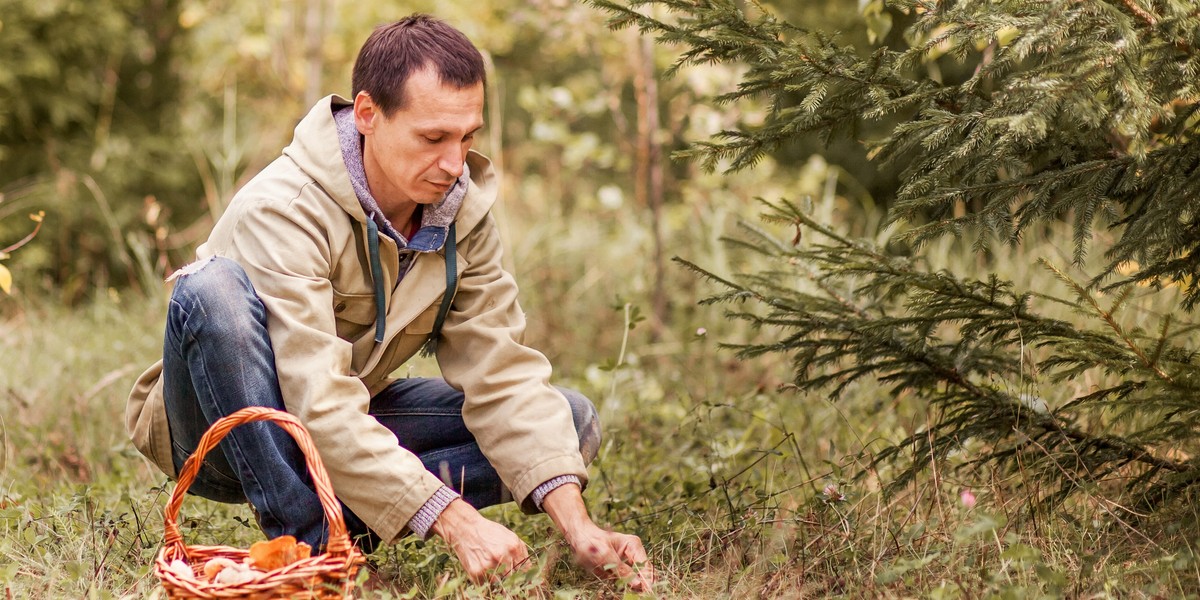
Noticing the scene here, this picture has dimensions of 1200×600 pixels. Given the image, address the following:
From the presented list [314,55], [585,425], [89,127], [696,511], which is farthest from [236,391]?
[89,127]

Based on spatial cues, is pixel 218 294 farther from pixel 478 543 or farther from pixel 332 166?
pixel 478 543

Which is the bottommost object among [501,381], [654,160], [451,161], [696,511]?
[696,511]

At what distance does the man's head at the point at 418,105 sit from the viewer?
6.94 ft

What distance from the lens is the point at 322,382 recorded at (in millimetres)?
1971

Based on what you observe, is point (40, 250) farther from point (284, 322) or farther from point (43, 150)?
point (284, 322)

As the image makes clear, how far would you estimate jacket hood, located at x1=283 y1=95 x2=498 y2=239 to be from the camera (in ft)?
7.04

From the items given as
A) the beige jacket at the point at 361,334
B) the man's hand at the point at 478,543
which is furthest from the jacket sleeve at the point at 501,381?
the man's hand at the point at 478,543

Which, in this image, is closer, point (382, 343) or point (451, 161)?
point (451, 161)

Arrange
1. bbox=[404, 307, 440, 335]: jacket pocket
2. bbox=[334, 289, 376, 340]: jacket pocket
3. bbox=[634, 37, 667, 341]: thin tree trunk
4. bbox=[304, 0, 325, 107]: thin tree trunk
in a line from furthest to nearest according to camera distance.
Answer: bbox=[304, 0, 325, 107]: thin tree trunk → bbox=[634, 37, 667, 341]: thin tree trunk → bbox=[404, 307, 440, 335]: jacket pocket → bbox=[334, 289, 376, 340]: jacket pocket

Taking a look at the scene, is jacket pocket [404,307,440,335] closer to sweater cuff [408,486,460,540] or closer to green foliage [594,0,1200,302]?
sweater cuff [408,486,460,540]

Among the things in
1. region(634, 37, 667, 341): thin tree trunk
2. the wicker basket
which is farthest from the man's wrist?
region(634, 37, 667, 341): thin tree trunk

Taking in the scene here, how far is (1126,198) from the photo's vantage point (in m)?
2.10

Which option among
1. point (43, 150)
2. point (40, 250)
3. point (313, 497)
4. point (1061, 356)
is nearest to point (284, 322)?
point (313, 497)

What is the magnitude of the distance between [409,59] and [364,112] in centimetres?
17
